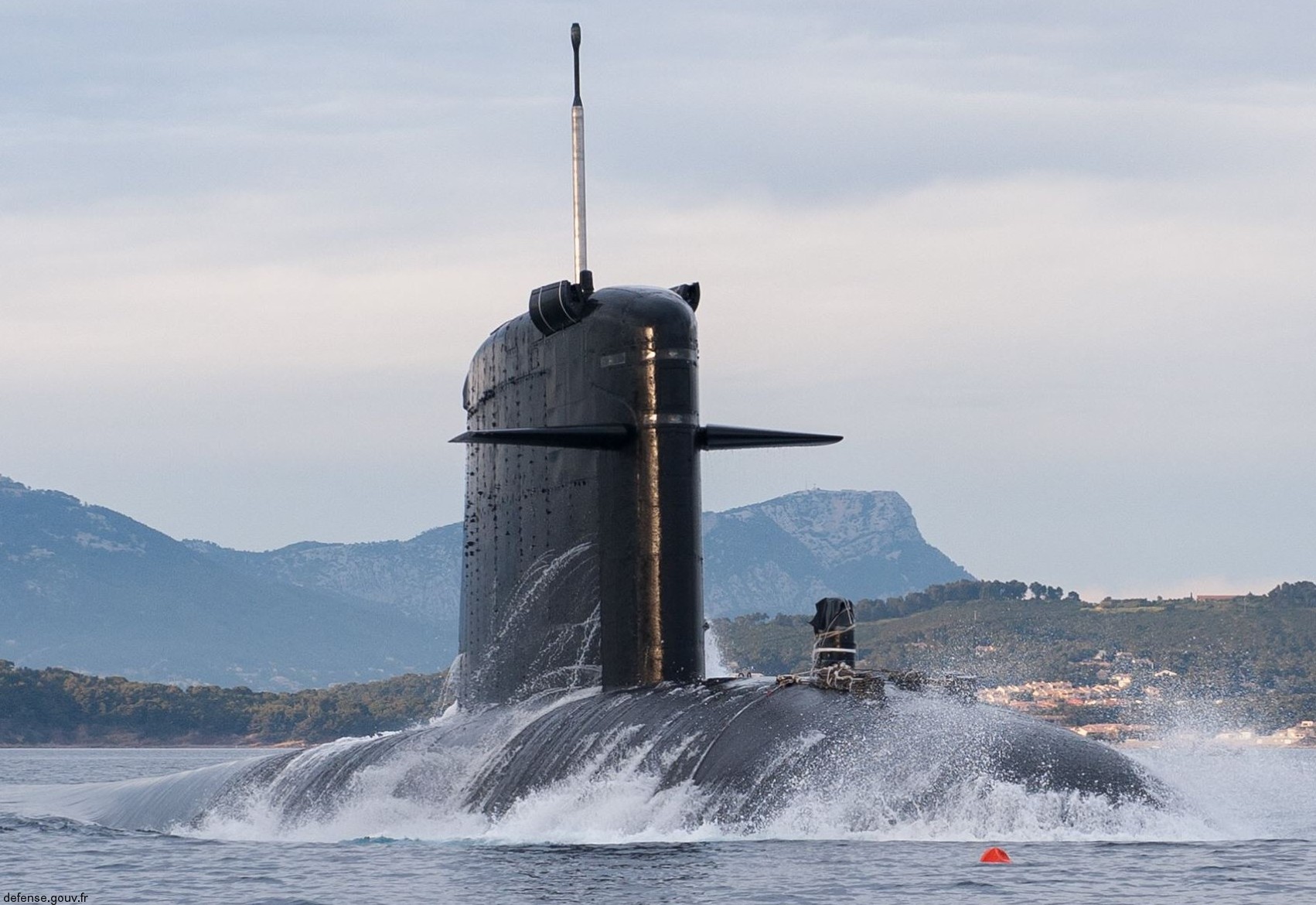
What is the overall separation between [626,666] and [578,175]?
6169mm

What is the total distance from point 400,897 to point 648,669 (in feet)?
17.3

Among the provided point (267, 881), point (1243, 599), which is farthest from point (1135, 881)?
point (1243, 599)

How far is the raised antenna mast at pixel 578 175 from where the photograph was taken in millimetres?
22684

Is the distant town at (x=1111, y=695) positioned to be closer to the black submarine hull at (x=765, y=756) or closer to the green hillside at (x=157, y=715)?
the green hillside at (x=157, y=715)

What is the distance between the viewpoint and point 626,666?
22016mm

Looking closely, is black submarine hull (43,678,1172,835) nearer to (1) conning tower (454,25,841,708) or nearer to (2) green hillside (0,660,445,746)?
(1) conning tower (454,25,841,708)

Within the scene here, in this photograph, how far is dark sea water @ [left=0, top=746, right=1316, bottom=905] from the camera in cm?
1633

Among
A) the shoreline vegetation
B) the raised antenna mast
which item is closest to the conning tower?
the raised antenna mast

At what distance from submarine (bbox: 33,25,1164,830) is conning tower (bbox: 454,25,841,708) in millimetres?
26

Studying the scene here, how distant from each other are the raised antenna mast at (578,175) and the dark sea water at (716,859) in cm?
599

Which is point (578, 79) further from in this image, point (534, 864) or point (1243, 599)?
point (1243, 599)

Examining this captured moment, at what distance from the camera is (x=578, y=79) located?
24906mm

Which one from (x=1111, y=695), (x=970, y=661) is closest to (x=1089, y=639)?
(x=1111, y=695)

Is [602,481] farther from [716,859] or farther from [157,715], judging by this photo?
[157,715]
